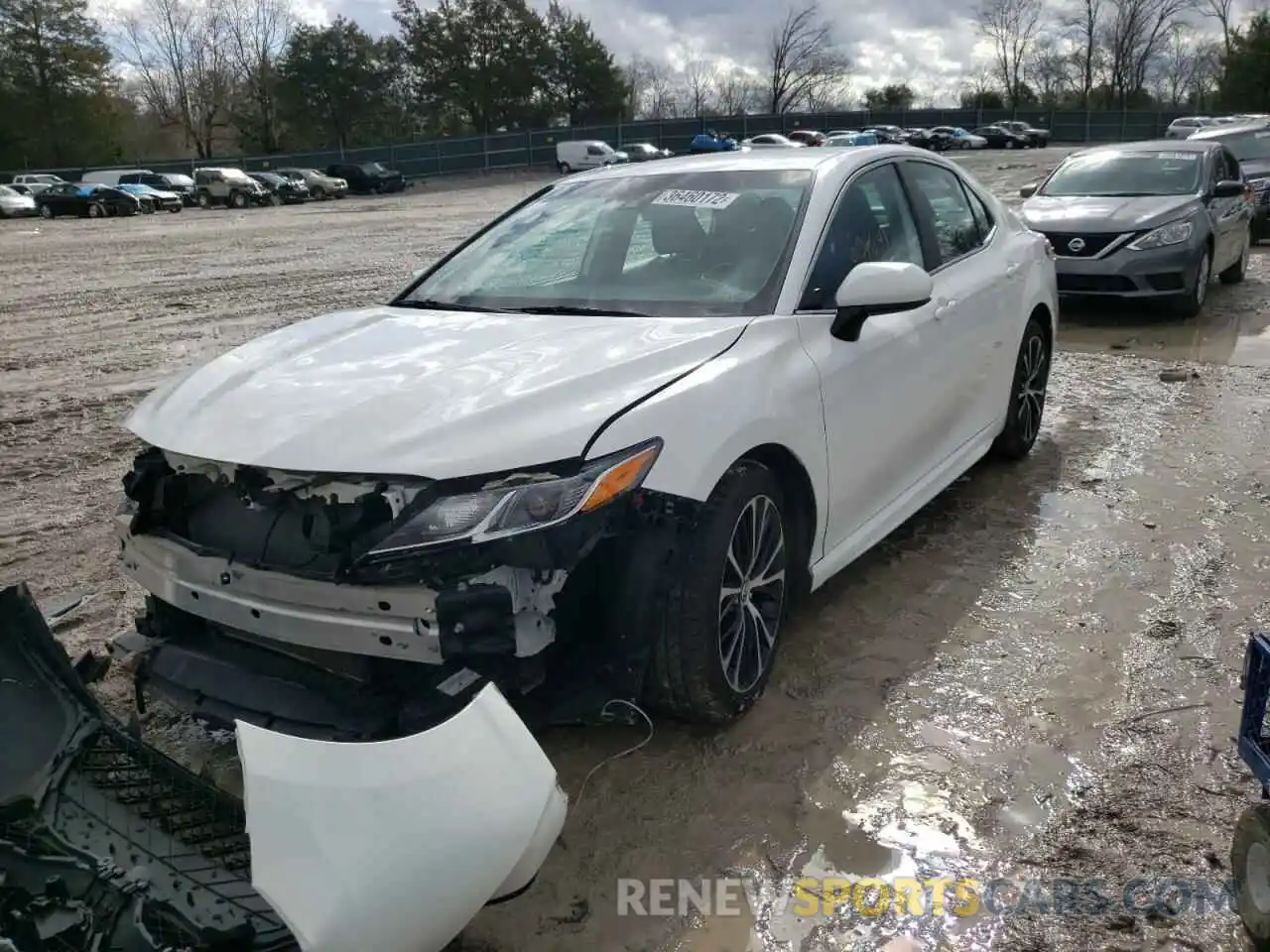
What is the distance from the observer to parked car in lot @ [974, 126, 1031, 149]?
5731cm

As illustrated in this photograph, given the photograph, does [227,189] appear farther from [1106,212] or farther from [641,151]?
[1106,212]

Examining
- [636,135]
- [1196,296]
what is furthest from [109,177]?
[1196,296]

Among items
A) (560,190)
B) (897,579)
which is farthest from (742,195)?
(897,579)

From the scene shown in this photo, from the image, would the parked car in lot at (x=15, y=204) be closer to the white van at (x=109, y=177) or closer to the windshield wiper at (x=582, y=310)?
the white van at (x=109, y=177)

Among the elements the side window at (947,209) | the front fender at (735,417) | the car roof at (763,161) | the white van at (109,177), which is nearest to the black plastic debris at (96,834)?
the front fender at (735,417)

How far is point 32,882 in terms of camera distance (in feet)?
6.83

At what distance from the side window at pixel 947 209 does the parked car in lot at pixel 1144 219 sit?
4927 mm

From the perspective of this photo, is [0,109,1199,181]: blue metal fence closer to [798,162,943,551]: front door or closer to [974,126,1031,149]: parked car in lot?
[974,126,1031,149]: parked car in lot

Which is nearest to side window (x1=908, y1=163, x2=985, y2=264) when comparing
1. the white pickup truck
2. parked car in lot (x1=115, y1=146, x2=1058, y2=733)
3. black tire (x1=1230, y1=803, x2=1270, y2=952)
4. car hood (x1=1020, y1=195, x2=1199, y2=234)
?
parked car in lot (x1=115, y1=146, x2=1058, y2=733)

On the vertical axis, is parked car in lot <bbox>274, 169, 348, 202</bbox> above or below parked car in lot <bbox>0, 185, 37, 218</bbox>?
above

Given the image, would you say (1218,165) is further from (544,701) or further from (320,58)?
(320,58)

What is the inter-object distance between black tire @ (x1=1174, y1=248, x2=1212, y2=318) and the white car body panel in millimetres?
9155

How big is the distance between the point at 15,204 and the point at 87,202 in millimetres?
2057

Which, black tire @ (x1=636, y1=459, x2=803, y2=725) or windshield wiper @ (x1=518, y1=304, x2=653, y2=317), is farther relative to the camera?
windshield wiper @ (x1=518, y1=304, x2=653, y2=317)
